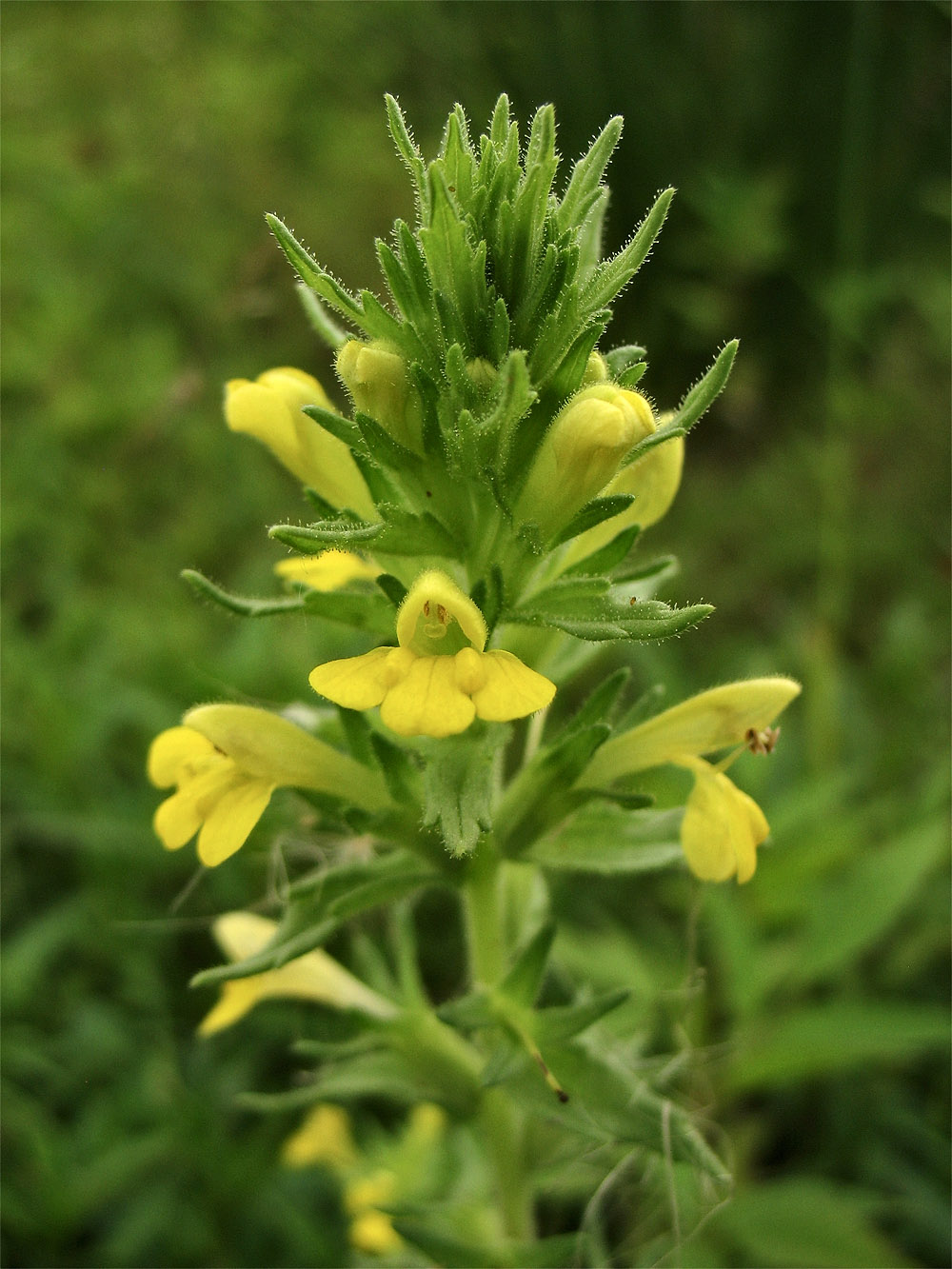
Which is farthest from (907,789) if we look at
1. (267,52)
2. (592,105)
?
(267,52)

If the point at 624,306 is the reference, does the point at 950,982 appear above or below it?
below

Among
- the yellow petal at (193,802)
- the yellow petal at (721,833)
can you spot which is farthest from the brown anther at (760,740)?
the yellow petal at (193,802)

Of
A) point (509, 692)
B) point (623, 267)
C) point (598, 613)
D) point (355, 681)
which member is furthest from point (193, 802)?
point (623, 267)

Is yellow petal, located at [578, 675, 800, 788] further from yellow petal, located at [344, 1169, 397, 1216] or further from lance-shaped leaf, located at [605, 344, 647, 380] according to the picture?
yellow petal, located at [344, 1169, 397, 1216]

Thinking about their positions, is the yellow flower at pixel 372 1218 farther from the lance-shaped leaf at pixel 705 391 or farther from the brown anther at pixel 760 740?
the lance-shaped leaf at pixel 705 391

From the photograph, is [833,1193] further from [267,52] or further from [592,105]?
[267,52]
